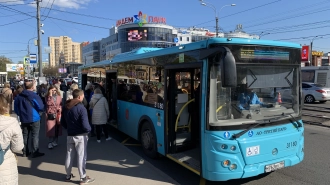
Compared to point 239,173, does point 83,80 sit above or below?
above

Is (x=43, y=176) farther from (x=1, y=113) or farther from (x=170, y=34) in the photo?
(x=170, y=34)

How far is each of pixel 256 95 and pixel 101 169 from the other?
351cm

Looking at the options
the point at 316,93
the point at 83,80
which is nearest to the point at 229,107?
the point at 83,80

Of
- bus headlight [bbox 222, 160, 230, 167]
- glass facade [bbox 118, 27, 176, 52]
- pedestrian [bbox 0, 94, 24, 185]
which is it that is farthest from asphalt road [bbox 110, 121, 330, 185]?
glass facade [bbox 118, 27, 176, 52]

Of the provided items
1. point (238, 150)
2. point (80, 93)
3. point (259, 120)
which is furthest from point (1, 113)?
point (259, 120)

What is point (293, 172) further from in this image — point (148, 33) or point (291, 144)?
point (148, 33)

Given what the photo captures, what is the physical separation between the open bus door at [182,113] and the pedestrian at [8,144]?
2871mm

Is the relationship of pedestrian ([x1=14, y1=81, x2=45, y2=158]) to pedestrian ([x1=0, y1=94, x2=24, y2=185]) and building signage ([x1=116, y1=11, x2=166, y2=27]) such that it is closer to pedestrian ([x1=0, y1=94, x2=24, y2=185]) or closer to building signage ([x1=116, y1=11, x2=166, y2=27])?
pedestrian ([x1=0, y1=94, x2=24, y2=185])

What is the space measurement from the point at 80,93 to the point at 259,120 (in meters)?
3.32

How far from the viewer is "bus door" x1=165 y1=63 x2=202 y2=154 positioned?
213 inches

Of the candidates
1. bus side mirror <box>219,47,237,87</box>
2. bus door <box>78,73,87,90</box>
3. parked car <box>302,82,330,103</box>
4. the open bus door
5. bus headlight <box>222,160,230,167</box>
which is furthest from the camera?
parked car <box>302,82,330,103</box>

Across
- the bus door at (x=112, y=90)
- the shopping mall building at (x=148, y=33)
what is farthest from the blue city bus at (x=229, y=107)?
the shopping mall building at (x=148, y=33)

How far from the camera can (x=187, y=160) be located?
508 cm

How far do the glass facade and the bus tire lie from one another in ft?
251
